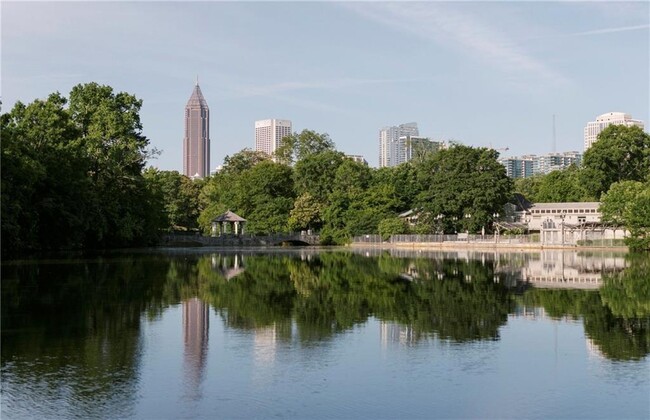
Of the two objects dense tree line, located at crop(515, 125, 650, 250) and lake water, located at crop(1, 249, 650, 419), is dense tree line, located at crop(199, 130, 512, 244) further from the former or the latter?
lake water, located at crop(1, 249, 650, 419)

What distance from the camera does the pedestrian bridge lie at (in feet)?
309

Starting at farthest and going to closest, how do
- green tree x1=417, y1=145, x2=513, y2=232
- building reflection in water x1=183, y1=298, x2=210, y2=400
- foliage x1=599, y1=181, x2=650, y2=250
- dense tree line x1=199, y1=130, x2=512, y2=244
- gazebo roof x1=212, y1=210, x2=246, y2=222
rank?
gazebo roof x1=212, y1=210, x2=246, y2=222, dense tree line x1=199, y1=130, x2=512, y2=244, green tree x1=417, y1=145, x2=513, y2=232, foliage x1=599, y1=181, x2=650, y2=250, building reflection in water x1=183, y1=298, x2=210, y2=400

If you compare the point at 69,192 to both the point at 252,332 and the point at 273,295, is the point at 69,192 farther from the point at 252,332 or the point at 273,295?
the point at 252,332

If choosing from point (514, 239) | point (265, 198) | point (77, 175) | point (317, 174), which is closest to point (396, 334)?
point (77, 175)

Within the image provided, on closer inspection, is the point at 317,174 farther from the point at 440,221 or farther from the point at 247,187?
the point at 440,221

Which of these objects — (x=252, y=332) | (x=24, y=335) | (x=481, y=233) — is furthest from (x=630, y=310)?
(x=481, y=233)

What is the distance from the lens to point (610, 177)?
104 m

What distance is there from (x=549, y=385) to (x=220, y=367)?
19.2 ft

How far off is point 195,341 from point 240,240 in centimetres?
8132

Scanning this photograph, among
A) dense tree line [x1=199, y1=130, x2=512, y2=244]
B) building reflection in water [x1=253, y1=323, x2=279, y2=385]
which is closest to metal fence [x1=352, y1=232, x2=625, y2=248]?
dense tree line [x1=199, y1=130, x2=512, y2=244]

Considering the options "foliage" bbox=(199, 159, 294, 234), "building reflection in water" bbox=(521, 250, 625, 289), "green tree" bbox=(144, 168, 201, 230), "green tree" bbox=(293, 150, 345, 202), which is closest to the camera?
"building reflection in water" bbox=(521, 250, 625, 289)

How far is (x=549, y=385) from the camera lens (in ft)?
44.2

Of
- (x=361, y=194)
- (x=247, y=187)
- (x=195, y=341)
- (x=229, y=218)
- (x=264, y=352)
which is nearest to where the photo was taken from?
(x=264, y=352)

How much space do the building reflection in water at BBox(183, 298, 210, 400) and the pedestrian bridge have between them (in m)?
68.7
